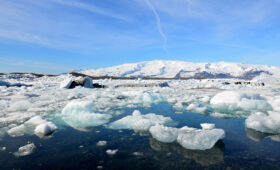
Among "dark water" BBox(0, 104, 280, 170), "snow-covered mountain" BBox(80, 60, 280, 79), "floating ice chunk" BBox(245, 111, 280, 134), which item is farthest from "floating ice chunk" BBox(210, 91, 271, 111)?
"snow-covered mountain" BBox(80, 60, 280, 79)

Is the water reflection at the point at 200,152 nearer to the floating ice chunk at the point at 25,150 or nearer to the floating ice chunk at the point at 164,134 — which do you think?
the floating ice chunk at the point at 164,134

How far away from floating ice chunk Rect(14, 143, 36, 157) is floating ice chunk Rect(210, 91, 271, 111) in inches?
205

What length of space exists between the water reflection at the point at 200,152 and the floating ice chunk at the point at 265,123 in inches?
45.7

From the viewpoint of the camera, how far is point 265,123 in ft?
11.1

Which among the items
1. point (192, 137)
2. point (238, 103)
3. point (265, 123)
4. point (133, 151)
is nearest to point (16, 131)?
point (133, 151)

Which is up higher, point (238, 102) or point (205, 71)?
point (205, 71)

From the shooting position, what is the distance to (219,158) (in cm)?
221

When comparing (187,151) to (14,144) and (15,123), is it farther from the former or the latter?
(15,123)

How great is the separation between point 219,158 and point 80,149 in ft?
6.06

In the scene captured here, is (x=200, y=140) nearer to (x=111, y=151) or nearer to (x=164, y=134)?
(x=164, y=134)

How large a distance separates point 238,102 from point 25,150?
19.8 feet

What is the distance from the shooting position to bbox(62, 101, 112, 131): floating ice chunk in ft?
12.5

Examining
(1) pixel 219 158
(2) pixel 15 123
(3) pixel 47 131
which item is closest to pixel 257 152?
(1) pixel 219 158

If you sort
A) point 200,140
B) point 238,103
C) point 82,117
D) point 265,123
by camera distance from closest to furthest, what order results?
point 200,140 → point 265,123 → point 82,117 → point 238,103
